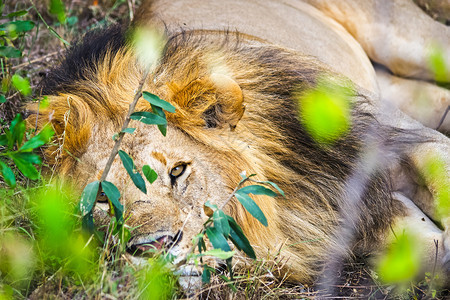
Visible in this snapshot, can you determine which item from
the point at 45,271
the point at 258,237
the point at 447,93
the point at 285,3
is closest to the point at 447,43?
the point at 447,93

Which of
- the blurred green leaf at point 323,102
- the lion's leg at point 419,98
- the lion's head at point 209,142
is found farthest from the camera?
the lion's leg at point 419,98

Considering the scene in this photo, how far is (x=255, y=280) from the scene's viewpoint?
110 inches

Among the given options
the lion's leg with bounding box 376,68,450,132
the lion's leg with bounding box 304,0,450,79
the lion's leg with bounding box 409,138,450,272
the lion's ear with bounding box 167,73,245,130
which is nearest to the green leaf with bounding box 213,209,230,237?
the lion's ear with bounding box 167,73,245,130

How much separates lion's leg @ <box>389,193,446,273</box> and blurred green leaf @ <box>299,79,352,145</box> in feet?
2.20

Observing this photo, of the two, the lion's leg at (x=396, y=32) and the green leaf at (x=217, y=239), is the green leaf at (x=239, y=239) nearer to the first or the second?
the green leaf at (x=217, y=239)

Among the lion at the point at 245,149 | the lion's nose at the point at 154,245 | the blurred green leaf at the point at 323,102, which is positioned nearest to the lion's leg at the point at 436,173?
the lion at the point at 245,149

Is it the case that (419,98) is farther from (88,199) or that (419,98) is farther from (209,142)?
(88,199)

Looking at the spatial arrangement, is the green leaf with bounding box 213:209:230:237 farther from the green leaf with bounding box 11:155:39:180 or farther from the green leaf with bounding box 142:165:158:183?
the green leaf with bounding box 11:155:39:180

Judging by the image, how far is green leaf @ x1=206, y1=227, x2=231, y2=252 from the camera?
89.6 inches

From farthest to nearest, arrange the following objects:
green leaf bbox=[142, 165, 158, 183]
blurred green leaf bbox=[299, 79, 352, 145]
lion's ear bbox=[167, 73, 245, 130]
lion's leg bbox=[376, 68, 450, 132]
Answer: lion's leg bbox=[376, 68, 450, 132] < blurred green leaf bbox=[299, 79, 352, 145] < lion's ear bbox=[167, 73, 245, 130] < green leaf bbox=[142, 165, 158, 183]

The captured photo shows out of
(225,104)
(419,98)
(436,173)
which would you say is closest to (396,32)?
(419,98)

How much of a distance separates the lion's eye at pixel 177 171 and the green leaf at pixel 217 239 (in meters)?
0.50

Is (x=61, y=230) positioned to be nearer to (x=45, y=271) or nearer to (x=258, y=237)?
(x=45, y=271)

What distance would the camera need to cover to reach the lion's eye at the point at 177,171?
2756 mm
